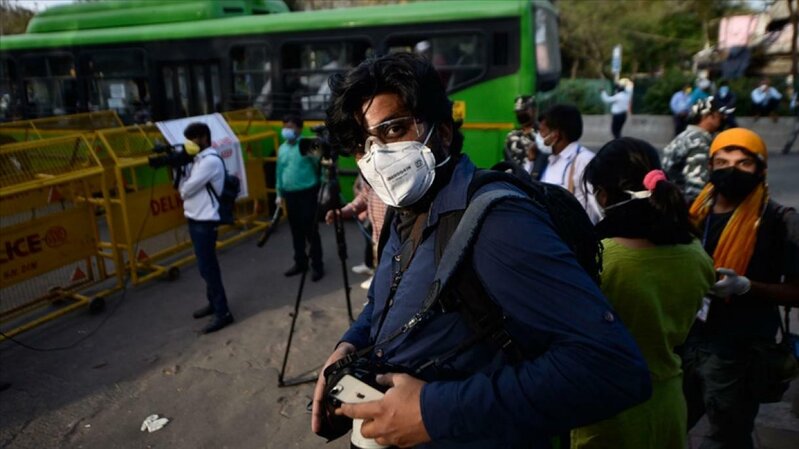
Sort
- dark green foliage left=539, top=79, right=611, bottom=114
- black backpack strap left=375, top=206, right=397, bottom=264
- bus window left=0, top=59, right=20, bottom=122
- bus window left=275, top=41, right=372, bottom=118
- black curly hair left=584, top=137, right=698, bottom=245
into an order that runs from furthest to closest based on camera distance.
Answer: dark green foliage left=539, top=79, right=611, bottom=114 → bus window left=0, top=59, right=20, bottom=122 → bus window left=275, top=41, right=372, bottom=118 → black curly hair left=584, top=137, right=698, bottom=245 → black backpack strap left=375, top=206, right=397, bottom=264

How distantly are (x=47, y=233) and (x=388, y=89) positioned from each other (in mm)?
5089

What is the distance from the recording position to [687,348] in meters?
2.45

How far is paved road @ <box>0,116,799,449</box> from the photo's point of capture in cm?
356

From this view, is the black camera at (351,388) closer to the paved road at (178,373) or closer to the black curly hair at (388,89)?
the black curly hair at (388,89)

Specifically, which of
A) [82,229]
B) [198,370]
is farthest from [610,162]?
[82,229]

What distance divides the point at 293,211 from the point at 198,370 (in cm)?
217

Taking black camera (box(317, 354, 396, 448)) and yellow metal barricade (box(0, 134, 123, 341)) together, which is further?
yellow metal barricade (box(0, 134, 123, 341))

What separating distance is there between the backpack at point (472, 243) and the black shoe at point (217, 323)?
418 centimetres

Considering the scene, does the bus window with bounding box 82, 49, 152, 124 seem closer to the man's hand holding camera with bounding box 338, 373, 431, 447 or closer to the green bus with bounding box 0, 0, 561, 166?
the green bus with bounding box 0, 0, 561, 166

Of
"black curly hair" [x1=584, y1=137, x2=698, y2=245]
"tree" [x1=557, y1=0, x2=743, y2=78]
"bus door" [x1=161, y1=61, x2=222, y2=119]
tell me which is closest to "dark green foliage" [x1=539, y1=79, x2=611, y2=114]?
"tree" [x1=557, y1=0, x2=743, y2=78]

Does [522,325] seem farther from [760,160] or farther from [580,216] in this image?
[760,160]

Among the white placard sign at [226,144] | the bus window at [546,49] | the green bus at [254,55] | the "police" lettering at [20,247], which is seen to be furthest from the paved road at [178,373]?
the bus window at [546,49]

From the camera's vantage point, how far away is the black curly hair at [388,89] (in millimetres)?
1408

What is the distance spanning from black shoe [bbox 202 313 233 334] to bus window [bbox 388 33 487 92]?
4.23m
